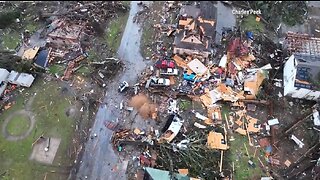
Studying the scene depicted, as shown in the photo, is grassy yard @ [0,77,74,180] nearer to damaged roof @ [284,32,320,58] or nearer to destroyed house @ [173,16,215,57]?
destroyed house @ [173,16,215,57]

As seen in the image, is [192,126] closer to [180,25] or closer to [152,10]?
[180,25]

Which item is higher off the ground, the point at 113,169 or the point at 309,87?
the point at 309,87

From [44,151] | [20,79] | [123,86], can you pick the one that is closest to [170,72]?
[123,86]

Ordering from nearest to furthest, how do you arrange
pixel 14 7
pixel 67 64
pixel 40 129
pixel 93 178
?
pixel 93 178 < pixel 40 129 < pixel 67 64 < pixel 14 7

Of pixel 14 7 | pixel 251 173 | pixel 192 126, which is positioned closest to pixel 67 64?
pixel 14 7

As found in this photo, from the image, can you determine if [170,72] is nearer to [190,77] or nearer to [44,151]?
[190,77]

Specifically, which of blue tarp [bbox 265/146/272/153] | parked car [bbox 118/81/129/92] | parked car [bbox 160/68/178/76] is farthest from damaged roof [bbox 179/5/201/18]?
blue tarp [bbox 265/146/272/153]
